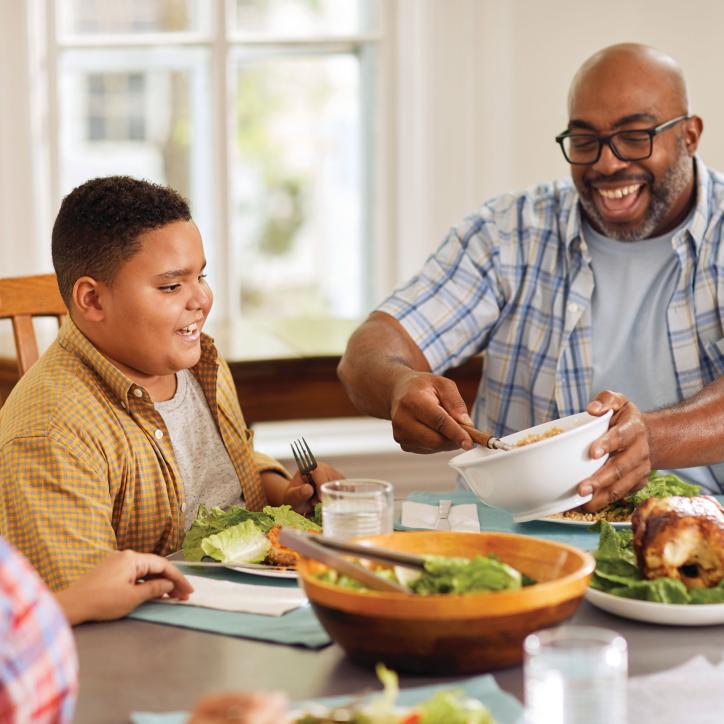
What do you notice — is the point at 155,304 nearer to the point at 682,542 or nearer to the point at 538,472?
the point at 538,472

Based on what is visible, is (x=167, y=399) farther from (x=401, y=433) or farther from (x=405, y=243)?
(x=405, y=243)

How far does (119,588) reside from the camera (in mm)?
1287

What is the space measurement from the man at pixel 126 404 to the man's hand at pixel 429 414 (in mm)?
149

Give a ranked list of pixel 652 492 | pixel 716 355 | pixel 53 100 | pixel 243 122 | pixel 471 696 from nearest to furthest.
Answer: pixel 471 696, pixel 652 492, pixel 716 355, pixel 53 100, pixel 243 122

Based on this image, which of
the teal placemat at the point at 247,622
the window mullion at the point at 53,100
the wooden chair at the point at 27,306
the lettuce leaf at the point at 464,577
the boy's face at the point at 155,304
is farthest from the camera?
the window mullion at the point at 53,100

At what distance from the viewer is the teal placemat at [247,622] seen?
3.95 feet

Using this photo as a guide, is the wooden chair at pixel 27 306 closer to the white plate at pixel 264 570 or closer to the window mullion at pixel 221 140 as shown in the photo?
the white plate at pixel 264 570

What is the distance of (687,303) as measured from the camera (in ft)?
7.68

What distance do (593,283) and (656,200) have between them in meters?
0.22

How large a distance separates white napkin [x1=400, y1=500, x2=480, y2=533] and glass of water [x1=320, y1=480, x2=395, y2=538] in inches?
9.7

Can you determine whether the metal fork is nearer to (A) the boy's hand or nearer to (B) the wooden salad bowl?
(A) the boy's hand

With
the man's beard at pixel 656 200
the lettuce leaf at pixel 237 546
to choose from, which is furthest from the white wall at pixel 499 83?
the lettuce leaf at pixel 237 546

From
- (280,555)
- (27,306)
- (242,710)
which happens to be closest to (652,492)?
(280,555)

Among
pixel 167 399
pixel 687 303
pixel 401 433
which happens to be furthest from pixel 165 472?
pixel 687 303
